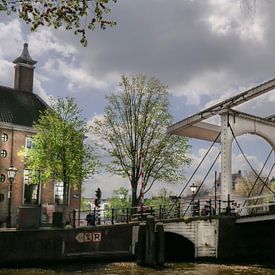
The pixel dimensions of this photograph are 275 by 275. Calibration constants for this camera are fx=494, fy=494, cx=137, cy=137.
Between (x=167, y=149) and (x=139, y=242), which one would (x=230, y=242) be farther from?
(x=167, y=149)

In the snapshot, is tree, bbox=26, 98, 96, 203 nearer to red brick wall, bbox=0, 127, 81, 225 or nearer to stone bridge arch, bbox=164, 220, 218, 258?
red brick wall, bbox=0, 127, 81, 225

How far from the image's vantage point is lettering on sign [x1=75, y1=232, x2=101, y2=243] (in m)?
19.0

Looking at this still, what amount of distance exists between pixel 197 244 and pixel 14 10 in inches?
619

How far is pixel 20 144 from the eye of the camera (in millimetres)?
34219

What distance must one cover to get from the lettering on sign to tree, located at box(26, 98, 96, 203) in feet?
29.1

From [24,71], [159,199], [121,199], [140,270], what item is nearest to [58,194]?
[24,71]

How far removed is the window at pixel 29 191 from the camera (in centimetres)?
3341

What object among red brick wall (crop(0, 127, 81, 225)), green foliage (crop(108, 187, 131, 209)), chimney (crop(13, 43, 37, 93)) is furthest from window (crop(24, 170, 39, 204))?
green foliage (crop(108, 187, 131, 209))

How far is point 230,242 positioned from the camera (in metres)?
19.0

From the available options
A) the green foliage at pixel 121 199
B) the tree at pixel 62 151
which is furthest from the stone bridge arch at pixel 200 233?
the green foliage at pixel 121 199

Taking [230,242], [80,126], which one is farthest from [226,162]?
[80,126]

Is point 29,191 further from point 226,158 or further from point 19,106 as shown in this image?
point 226,158

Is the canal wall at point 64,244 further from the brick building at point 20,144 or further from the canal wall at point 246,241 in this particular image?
the brick building at point 20,144

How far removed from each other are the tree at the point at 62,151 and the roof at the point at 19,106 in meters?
4.76
